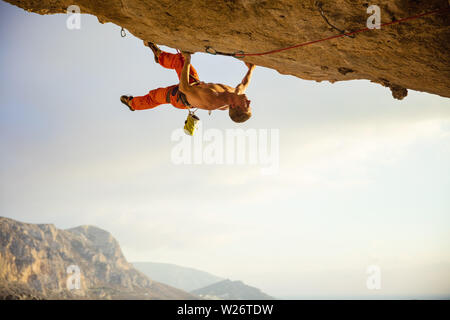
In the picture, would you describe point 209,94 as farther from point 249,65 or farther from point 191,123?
point 249,65

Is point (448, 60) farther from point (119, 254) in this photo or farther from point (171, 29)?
point (119, 254)

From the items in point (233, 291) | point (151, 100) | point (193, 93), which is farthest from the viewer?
point (233, 291)

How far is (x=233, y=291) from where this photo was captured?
70.1 m

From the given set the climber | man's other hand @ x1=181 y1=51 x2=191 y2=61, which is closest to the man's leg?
the climber

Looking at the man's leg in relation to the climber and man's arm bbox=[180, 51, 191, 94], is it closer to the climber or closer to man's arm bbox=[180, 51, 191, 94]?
the climber

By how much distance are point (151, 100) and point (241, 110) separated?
81.9 inches

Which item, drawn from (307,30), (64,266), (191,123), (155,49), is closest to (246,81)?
(191,123)

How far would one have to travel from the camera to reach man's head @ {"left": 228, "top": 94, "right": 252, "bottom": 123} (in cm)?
476

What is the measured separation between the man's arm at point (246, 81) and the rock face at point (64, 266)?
25.7 m

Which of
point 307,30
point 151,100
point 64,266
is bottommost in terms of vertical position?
point 64,266

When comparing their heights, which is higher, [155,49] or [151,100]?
[155,49]

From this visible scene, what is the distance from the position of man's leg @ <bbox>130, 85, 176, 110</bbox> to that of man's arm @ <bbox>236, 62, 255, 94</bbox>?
4.76ft

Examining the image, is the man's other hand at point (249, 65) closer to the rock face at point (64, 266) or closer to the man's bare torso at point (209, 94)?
the man's bare torso at point (209, 94)

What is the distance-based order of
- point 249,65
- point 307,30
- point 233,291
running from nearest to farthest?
point 307,30 < point 249,65 < point 233,291
